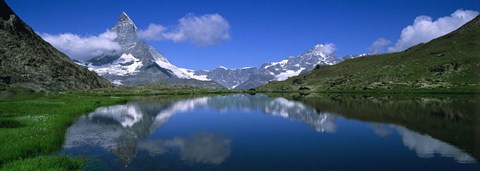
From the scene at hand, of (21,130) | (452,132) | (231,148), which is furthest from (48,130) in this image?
(452,132)

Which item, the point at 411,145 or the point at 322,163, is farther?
the point at 411,145

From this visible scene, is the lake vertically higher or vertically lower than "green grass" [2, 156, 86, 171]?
lower

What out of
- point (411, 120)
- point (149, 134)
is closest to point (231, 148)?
point (149, 134)

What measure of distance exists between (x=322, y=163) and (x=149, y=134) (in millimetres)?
27436

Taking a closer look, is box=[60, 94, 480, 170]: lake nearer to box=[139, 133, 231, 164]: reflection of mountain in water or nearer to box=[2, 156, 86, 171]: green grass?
box=[139, 133, 231, 164]: reflection of mountain in water

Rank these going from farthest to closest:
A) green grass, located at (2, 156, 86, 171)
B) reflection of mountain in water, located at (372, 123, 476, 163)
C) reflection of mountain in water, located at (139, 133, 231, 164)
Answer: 1. reflection of mountain in water, located at (139, 133, 231, 164)
2. reflection of mountain in water, located at (372, 123, 476, 163)
3. green grass, located at (2, 156, 86, 171)

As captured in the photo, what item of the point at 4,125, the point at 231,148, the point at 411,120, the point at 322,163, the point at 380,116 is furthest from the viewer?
the point at 380,116

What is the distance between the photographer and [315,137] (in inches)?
1954

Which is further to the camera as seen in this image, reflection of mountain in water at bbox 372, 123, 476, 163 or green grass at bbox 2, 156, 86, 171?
reflection of mountain in water at bbox 372, 123, 476, 163

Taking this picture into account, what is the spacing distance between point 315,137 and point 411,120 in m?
24.3

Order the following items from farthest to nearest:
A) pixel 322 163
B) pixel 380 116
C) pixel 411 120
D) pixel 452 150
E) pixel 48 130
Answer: pixel 380 116, pixel 411 120, pixel 48 130, pixel 452 150, pixel 322 163

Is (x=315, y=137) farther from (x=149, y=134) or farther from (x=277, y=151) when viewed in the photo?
(x=149, y=134)

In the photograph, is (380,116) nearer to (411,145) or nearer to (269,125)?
(269,125)

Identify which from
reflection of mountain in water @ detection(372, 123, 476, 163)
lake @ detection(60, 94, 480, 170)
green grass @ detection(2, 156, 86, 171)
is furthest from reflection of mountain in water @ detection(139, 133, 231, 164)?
reflection of mountain in water @ detection(372, 123, 476, 163)
